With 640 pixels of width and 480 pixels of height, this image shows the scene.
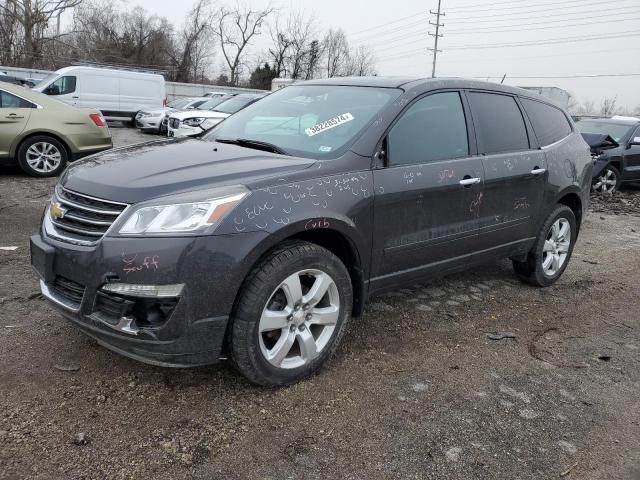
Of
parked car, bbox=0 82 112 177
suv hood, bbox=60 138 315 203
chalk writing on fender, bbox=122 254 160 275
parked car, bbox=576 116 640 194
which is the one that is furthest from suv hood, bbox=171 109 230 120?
chalk writing on fender, bbox=122 254 160 275

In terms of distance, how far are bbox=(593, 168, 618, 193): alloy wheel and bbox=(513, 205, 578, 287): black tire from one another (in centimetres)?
680

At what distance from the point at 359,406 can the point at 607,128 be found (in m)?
11.1

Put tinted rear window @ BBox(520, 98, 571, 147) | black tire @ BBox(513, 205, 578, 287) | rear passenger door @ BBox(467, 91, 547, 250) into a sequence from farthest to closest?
black tire @ BBox(513, 205, 578, 287), tinted rear window @ BBox(520, 98, 571, 147), rear passenger door @ BBox(467, 91, 547, 250)

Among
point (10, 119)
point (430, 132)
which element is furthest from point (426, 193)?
point (10, 119)

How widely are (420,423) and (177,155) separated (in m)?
2.00

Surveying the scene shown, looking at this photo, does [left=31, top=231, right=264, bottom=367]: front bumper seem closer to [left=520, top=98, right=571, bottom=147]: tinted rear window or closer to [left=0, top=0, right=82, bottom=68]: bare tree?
[left=520, top=98, right=571, bottom=147]: tinted rear window

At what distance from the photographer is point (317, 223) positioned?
284 centimetres

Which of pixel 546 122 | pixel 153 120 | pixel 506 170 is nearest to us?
pixel 506 170

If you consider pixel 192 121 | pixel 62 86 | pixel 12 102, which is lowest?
pixel 12 102

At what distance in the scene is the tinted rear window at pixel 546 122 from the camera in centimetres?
458

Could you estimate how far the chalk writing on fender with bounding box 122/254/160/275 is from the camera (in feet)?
7.97

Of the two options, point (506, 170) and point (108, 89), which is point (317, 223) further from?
point (108, 89)

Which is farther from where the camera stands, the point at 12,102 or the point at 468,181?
the point at 12,102

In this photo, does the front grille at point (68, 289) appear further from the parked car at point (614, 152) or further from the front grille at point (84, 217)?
the parked car at point (614, 152)
